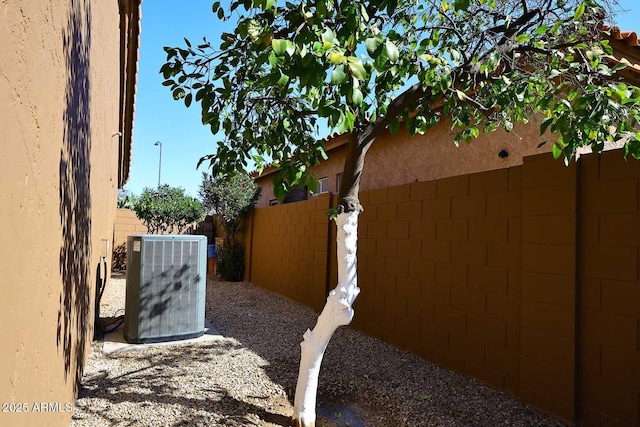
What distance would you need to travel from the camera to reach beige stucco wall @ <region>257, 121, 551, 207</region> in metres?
6.06

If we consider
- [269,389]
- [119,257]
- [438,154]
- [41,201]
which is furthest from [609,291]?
[119,257]

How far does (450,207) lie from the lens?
4715 millimetres

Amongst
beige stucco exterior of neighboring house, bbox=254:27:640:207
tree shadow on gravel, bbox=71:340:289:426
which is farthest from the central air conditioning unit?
beige stucco exterior of neighboring house, bbox=254:27:640:207

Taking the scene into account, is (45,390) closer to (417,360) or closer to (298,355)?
(298,355)

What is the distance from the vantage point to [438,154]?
24.2 feet

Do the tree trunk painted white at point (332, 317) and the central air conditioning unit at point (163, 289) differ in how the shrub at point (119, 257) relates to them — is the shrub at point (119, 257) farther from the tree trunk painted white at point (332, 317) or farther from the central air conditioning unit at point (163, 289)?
the tree trunk painted white at point (332, 317)

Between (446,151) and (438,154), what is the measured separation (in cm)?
19

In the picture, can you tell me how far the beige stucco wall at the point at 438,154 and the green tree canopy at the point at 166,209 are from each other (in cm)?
754

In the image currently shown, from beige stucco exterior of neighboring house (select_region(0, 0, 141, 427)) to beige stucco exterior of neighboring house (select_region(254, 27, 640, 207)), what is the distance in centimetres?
415

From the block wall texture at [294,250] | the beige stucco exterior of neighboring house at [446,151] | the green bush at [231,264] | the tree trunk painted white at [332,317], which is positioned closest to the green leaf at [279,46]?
the tree trunk painted white at [332,317]

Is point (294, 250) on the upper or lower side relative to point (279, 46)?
lower

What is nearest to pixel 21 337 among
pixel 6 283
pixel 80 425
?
pixel 6 283

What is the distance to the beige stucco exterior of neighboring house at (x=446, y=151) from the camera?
5.32m

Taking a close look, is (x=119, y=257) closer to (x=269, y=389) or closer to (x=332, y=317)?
(x=269, y=389)
